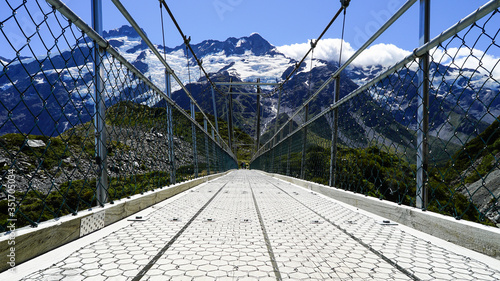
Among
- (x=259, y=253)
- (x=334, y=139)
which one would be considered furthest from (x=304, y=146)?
(x=259, y=253)

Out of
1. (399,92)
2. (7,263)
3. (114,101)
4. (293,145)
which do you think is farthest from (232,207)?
(293,145)

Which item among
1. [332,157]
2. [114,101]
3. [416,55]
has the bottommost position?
[332,157]

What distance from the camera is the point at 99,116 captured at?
1.88m

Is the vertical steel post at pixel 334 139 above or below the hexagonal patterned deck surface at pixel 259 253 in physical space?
above

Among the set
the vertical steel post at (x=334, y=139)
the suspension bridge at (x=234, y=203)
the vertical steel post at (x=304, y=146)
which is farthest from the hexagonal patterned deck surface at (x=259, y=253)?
the vertical steel post at (x=304, y=146)

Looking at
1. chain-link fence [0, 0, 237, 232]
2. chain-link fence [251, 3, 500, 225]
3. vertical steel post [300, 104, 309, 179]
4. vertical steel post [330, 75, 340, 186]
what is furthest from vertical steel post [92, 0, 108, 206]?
vertical steel post [300, 104, 309, 179]

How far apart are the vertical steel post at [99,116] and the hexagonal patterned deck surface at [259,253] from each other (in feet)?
0.83

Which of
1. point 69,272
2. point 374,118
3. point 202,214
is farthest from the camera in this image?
point 374,118

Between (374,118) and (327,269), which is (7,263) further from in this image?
(374,118)

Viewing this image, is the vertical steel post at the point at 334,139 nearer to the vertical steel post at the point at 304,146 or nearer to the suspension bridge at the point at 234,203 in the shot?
the suspension bridge at the point at 234,203

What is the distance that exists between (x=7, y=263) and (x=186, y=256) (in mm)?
610

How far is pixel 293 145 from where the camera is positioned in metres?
6.72

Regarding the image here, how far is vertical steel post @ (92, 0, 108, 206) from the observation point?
6.07 feet

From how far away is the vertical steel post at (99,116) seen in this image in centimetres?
185
